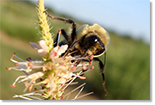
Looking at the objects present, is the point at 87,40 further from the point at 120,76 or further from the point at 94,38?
the point at 120,76

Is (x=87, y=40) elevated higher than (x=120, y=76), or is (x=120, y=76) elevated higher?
(x=87, y=40)

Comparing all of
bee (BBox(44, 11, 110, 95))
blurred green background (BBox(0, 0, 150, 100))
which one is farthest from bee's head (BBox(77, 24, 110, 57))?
blurred green background (BBox(0, 0, 150, 100))

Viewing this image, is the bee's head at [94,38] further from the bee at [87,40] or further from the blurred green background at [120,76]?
the blurred green background at [120,76]

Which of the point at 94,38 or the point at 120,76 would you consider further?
the point at 120,76

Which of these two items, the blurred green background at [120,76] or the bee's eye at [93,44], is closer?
the bee's eye at [93,44]

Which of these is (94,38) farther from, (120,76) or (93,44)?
(120,76)

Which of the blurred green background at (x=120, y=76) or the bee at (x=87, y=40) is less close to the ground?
the bee at (x=87, y=40)

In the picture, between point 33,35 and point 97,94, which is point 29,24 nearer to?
point 33,35

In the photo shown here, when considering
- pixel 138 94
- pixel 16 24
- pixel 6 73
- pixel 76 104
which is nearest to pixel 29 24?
pixel 16 24

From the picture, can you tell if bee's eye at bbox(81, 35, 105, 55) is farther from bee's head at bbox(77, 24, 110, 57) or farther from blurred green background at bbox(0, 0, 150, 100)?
blurred green background at bbox(0, 0, 150, 100)

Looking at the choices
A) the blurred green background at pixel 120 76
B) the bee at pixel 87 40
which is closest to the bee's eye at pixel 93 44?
the bee at pixel 87 40

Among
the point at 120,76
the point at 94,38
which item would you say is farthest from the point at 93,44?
the point at 120,76
